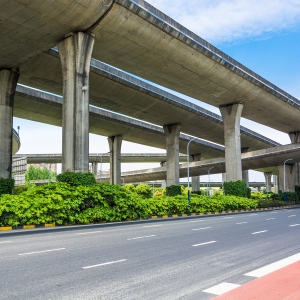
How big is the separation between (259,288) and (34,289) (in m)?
3.62

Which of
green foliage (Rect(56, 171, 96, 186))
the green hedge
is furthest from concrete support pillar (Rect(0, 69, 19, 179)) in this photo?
the green hedge

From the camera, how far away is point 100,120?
50.7 metres

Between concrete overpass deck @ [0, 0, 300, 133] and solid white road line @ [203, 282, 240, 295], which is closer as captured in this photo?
solid white road line @ [203, 282, 240, 295]

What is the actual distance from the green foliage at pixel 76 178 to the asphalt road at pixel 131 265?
11.1 m

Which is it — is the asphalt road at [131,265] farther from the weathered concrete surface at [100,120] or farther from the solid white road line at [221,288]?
the weathered concrete surface at [100,120]

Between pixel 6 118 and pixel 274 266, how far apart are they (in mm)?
28096

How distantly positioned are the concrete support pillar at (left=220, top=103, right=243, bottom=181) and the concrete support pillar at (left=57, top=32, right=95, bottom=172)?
22734mm

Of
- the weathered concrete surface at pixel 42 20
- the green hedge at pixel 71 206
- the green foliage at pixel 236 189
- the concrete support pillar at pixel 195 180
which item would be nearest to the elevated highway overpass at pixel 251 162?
the concrete support pillar at pixel 195 180

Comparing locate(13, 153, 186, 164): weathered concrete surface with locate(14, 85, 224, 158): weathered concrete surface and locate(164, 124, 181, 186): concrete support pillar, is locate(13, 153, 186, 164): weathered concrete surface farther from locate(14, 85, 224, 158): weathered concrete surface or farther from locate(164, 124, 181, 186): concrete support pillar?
locate(164, 124, 181, 186): concrete support pillar

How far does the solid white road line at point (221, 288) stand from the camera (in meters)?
5.90

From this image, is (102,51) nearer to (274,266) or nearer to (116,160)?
(274,266)

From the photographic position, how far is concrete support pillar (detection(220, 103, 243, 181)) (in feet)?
142

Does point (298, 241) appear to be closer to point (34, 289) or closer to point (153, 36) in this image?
point (34, 289)

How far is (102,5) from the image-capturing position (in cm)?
2312
